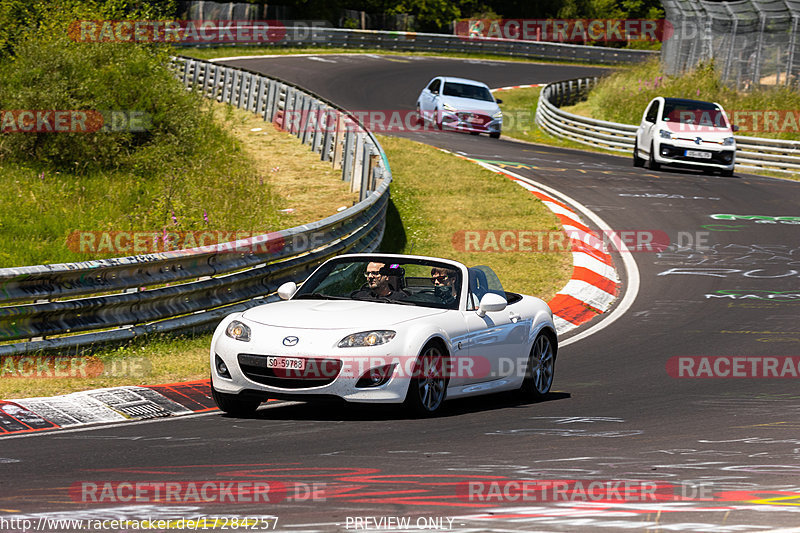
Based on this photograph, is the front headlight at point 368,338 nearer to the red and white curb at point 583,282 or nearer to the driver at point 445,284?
the driver at point 445,284

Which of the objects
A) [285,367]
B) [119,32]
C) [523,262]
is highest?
[119,32]

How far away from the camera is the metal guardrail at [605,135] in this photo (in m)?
30.5

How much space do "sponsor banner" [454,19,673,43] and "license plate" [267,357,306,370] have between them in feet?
204

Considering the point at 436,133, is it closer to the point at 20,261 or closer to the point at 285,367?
the point at 20,261

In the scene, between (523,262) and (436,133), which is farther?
(436,133)

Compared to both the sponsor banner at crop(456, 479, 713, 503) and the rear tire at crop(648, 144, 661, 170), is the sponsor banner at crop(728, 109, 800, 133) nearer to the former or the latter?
the rear tire at crop(648, 144, 661, 170)

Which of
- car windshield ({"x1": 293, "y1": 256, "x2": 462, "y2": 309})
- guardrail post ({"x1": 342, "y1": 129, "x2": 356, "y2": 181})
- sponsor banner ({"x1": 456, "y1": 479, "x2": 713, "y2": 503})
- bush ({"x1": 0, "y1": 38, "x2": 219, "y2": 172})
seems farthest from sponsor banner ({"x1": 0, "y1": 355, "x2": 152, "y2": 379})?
bush ({"x1": 0, "y1": 38, "x2": 219, "y2": 172})

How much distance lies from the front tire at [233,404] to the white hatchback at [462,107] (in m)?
25.7

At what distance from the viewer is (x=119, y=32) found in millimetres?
28562

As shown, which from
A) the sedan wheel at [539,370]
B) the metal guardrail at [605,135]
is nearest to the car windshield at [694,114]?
the metal guardrail at [605,135]

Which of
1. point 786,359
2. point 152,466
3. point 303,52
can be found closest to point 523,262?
point 786,359

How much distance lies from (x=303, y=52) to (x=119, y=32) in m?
27.5

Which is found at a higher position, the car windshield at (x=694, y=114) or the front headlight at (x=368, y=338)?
the car windshield at (x=694, y=114)

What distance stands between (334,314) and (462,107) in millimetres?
25729
